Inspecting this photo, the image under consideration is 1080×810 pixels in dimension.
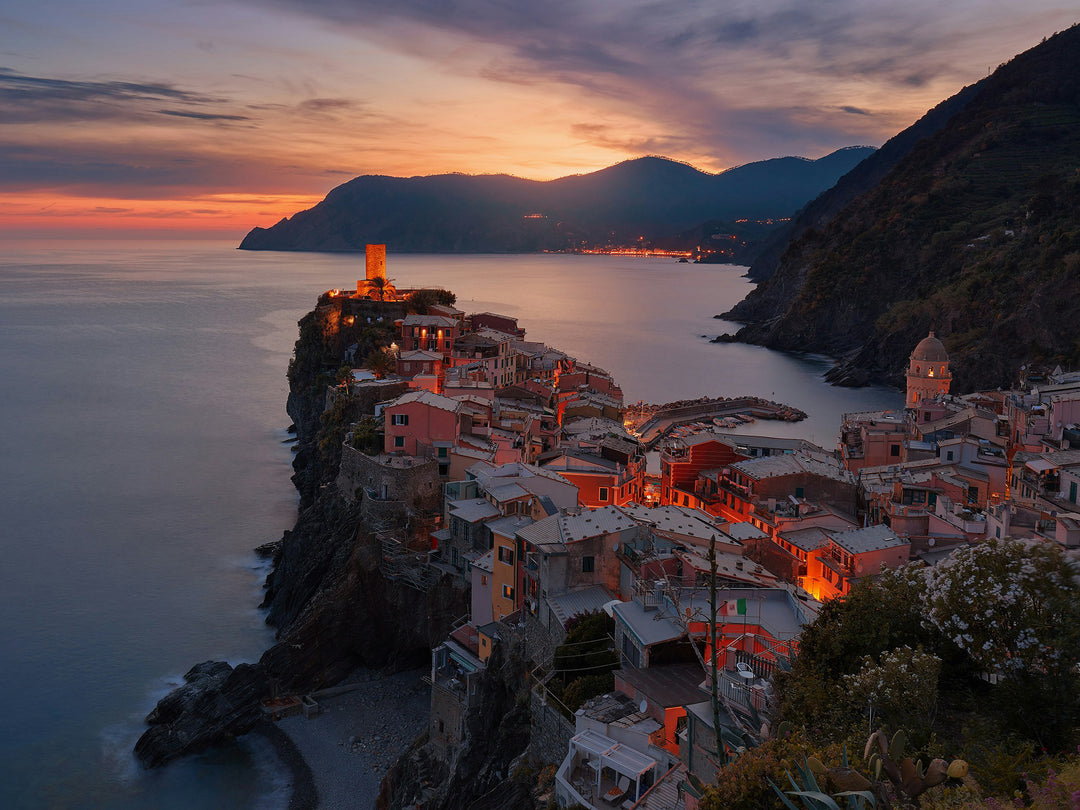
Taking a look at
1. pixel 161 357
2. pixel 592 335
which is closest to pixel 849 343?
pixel 592 335

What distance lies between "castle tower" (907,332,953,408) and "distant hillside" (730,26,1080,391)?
8.41m

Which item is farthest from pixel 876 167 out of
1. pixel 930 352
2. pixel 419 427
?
pixel 419 427

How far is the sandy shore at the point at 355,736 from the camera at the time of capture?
14.6 metres

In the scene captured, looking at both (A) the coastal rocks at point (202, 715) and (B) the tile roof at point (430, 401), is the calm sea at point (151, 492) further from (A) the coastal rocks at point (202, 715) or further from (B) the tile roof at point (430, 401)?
(B) the tile roof at point (430, 401)

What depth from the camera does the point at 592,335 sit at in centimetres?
7388

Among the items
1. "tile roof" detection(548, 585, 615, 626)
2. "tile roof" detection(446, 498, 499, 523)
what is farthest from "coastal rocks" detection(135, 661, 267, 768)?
"tile roof" detection(548, 585, 615, 626)

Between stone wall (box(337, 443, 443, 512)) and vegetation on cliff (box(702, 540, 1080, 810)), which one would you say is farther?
stone wall (box(337, 443, 443, 512))

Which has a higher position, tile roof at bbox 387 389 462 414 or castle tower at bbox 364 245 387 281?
castle tower at bbox 364 245 387 281

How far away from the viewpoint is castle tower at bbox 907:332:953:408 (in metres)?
32.7

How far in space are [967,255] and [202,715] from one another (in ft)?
189

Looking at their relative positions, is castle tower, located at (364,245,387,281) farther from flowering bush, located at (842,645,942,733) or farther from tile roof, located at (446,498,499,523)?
flowering bush, located at (842,645,942,733)

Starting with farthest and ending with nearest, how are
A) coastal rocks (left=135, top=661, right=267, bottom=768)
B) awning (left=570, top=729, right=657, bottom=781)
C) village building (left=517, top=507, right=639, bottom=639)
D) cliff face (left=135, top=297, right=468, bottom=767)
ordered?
cliff face (left=135, top=297, right=468, bottom=767), coastal rocks (left=135, top=661, right=267, bottom=768), village building (left=517, top=507, right=639, bottom=639), awning (left=570, top=729, right=657, bottom=781)

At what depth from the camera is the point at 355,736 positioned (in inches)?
627

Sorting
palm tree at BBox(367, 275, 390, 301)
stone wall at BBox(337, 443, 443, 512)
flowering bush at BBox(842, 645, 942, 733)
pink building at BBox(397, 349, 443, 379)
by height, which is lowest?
stone wall at BBox(337, 443, 443, 512)
